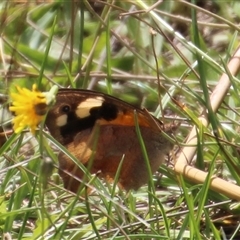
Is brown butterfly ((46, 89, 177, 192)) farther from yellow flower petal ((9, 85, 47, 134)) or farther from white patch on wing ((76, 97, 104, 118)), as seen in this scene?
yellow flower petal ((9, 85, 47, 134))

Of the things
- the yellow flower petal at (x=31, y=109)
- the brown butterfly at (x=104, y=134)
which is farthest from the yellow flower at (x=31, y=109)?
Result: the brown butterfly at (x=104, y=134)

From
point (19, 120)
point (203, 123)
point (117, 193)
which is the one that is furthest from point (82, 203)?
point (19, 120)

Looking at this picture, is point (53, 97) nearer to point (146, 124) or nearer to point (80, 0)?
point (146, 124)

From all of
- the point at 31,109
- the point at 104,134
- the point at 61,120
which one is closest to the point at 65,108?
the point at 61,120

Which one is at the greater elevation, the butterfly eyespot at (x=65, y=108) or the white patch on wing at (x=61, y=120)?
the butterfly eyespot at (x=65, y=108)

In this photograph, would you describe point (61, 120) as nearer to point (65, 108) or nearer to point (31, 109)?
point (65, 108)

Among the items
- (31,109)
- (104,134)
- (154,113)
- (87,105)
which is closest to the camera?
(31,109)

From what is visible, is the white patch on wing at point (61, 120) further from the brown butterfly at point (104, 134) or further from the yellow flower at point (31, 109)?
the yellow flower at point (31, 109)
